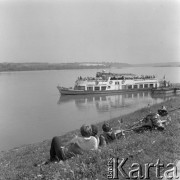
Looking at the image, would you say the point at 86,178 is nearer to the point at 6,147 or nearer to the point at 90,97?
the point at 6,147

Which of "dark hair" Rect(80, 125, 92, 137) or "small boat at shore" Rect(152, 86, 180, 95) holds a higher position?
"dark hair" Rect(80, 125, 92, 137)

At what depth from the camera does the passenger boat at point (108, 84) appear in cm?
4691

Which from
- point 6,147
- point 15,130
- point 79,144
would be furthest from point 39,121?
point 79,144

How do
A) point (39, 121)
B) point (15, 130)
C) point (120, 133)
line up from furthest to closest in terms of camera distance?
1. point (39, 121)
2. point (15, 130)
3. point (120, 133)

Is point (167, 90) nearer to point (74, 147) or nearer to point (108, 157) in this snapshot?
point (74, 147)

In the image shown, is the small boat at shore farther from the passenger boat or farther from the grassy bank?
the grassy bank

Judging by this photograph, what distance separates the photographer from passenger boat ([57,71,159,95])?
46906mm

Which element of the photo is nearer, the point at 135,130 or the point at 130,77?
the point at 135,130

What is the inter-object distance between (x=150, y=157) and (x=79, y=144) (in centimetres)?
131

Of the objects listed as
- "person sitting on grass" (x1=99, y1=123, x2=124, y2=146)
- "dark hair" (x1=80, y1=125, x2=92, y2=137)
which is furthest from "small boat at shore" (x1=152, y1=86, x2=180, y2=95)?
"dark hair" (x1=80, y1=125, x2=92, y2=137)

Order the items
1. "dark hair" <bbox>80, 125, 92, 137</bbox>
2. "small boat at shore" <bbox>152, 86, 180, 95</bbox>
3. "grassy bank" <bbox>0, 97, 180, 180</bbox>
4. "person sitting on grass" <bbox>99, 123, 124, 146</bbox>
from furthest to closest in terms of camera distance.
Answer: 1. "small boat at shore" <bbox>152, 86, 180, 95</bbox>
2. "person sitting on grass" <bbox>99, 123, 124, 146</bbox>
3. "dark hair" <bbox>80, 125, 92, 137</bbox>
4. "grassy bank" <bbox>0, 97, 180, 180</bbox>

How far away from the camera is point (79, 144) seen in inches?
221

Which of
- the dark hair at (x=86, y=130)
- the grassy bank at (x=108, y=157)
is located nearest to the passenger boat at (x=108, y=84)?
the grassy bank at (x=108, y=157)

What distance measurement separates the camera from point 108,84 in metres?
49.1
